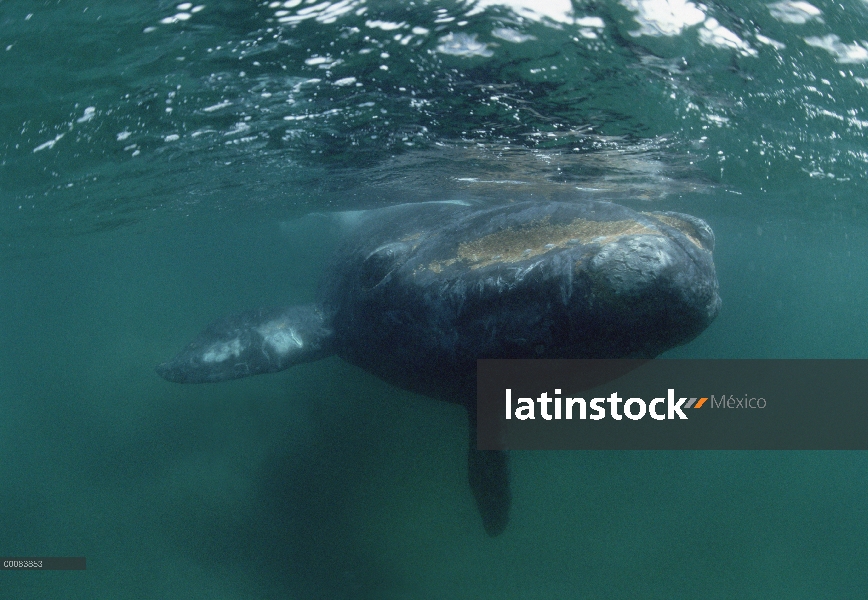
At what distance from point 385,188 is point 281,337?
969cm

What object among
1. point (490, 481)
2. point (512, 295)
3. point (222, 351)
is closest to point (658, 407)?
point (490, 481)

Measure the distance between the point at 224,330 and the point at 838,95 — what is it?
12140mm

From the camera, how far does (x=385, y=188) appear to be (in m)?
15.8

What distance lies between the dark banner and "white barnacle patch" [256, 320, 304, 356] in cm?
359

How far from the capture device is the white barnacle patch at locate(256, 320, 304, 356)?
7.12m

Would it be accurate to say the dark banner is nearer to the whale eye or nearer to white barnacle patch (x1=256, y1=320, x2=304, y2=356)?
the whale eye

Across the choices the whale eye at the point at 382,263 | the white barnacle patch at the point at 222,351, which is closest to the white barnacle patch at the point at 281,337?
the white barnacle patch at the point at 222,351

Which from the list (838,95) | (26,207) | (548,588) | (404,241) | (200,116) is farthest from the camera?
(26,207)

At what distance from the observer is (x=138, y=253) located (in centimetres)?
4078

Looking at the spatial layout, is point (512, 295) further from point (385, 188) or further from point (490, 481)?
point (385, 188)

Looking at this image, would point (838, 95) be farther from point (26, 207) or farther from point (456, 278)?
point (26, 207)

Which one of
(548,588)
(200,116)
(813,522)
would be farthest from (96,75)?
(813,522)

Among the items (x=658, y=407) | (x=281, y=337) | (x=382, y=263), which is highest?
(x=382, y=263)

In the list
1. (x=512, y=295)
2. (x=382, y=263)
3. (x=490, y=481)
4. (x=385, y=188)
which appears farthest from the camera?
(x=385, y=188)
